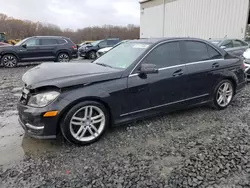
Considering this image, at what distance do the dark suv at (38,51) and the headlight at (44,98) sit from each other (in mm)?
9305

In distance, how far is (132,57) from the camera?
10.8 feet

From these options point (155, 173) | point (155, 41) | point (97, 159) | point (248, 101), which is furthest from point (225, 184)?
point (248, 101)

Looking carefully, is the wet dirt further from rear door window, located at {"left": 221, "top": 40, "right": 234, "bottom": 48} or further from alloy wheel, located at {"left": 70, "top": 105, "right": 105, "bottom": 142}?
rear door window, located at {"left": 221, "top": 40, "right": 234, "bottom": 48}

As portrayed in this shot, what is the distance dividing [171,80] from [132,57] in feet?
2.52

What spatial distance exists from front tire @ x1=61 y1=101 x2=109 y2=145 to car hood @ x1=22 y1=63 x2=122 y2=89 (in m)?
0.34

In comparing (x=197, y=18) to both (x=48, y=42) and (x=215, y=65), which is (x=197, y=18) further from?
(x=215, y=65)

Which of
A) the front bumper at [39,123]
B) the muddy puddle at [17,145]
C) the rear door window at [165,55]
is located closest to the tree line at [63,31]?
the rear door window at [165,55]

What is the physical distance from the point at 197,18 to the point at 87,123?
18.8m

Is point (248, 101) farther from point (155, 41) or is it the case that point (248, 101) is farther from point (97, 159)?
point (97, 159)

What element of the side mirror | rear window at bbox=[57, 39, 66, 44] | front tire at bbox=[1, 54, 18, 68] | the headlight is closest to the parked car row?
the side mirror

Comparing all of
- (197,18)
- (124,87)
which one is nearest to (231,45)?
(124,87)

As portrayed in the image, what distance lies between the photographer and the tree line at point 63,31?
4359 cm

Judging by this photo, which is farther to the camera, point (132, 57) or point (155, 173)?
Answer: point (132, 57)

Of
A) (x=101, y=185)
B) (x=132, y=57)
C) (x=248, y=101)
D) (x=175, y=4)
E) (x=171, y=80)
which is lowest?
(x=101, y=185)
